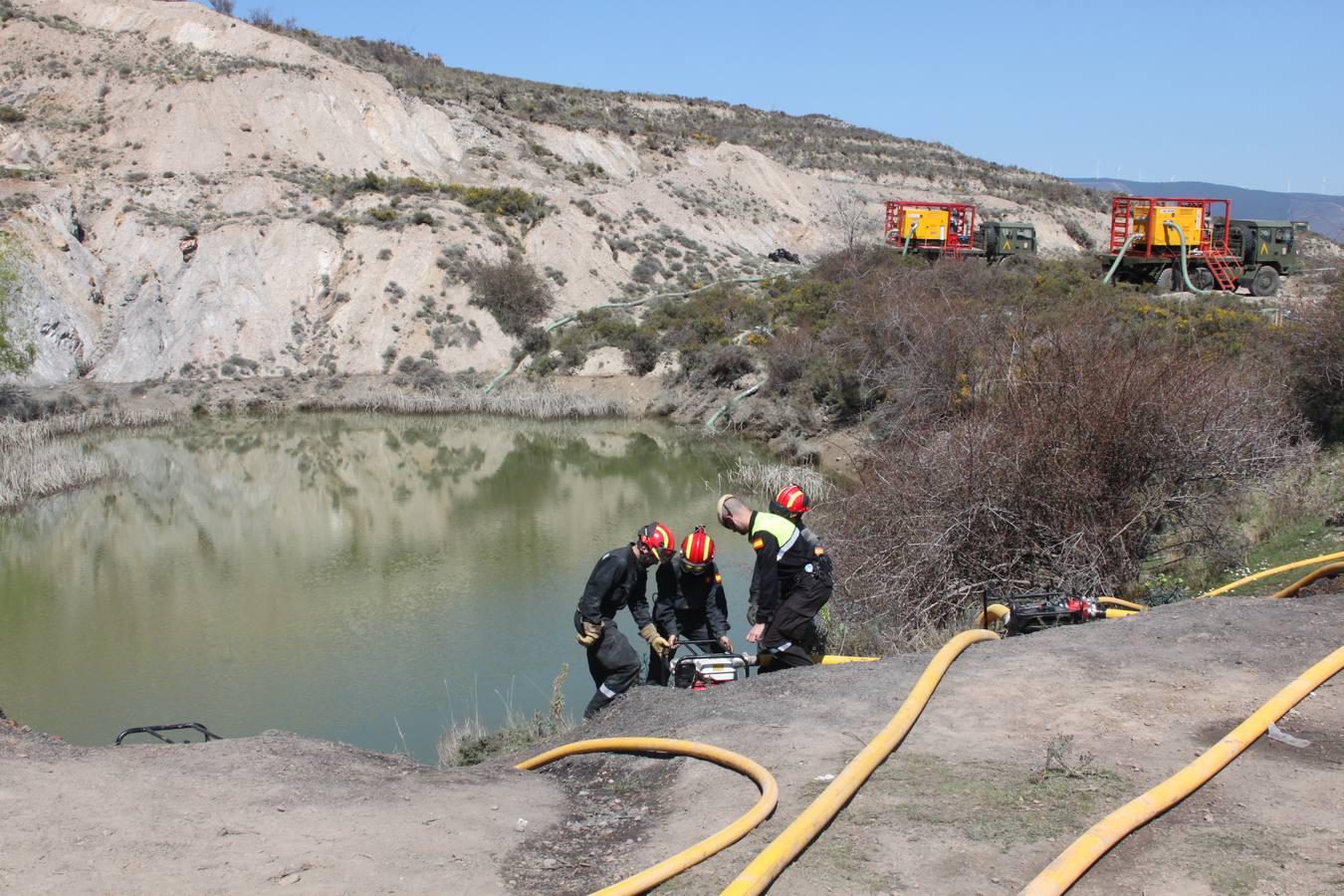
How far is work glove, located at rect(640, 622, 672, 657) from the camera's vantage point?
29.0ft

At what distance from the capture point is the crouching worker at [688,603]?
8.92 meters

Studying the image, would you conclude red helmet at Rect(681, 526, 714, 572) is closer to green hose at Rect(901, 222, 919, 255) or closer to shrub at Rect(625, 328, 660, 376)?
shrub at Rect(625, 328, 660, 376)

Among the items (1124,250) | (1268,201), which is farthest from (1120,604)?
(1268,201)

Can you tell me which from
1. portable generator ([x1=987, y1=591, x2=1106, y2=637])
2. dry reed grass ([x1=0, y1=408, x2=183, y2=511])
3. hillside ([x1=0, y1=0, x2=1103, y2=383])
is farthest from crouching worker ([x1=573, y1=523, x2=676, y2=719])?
hillside ([x1=0, y1=0, x2=1103, y2=383])

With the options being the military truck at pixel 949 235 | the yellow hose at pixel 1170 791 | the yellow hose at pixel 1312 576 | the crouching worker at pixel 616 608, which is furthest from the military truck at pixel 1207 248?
the yellow hose at pixel 1170 791

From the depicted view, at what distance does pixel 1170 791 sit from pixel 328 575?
50.4 feet

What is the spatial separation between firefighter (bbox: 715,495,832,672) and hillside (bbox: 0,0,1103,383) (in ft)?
107

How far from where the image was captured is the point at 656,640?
8.83m

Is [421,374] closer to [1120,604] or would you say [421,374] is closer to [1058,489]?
[1058,489]

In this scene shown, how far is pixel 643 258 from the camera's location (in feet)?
160

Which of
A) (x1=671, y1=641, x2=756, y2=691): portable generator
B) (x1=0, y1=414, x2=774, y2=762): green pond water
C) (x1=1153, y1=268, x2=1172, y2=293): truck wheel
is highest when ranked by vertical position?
(x1=1153, y1=268, x2=1172, y2=293): truck wheel

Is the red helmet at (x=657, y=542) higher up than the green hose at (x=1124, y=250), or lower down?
lower down

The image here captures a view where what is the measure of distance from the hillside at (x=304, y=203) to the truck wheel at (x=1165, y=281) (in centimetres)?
1944

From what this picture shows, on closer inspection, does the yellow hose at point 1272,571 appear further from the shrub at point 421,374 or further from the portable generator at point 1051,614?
the shrub at point 421,374
